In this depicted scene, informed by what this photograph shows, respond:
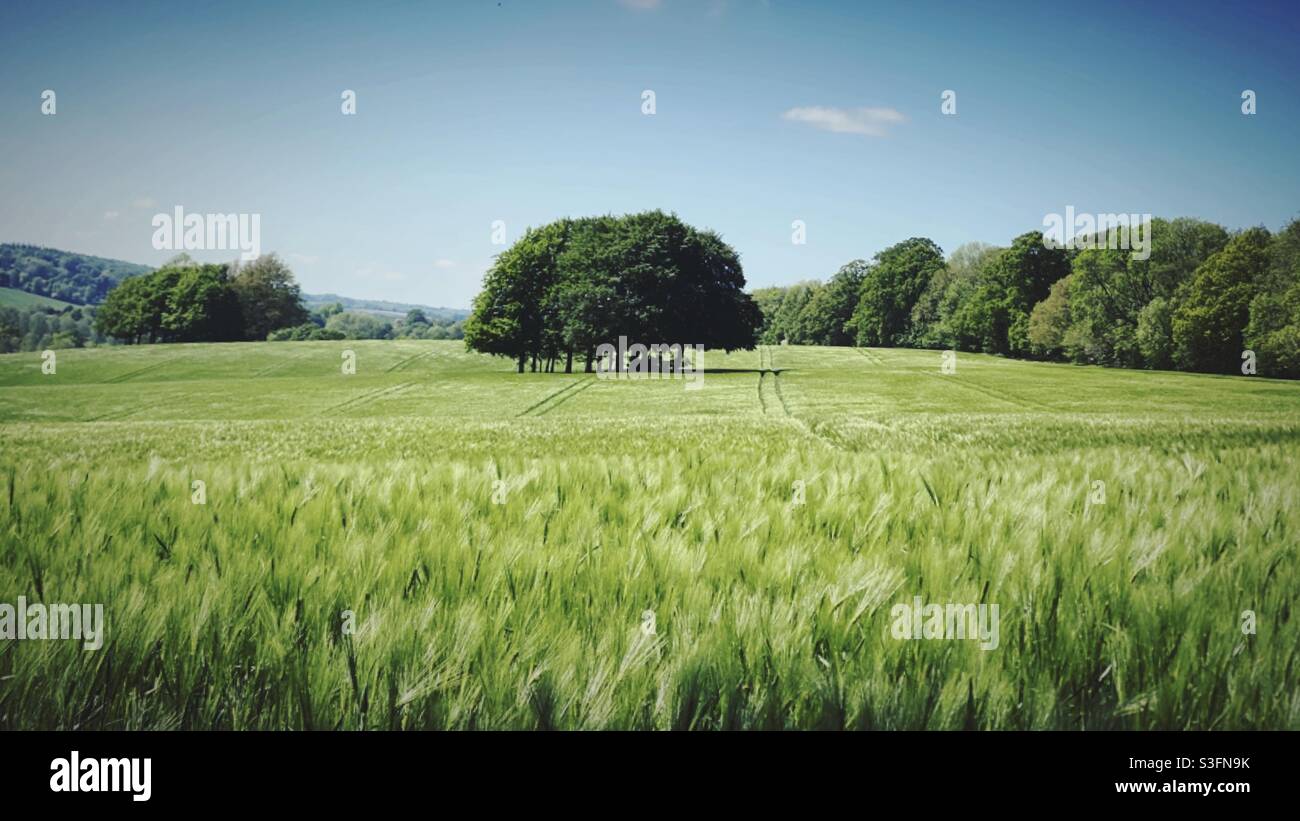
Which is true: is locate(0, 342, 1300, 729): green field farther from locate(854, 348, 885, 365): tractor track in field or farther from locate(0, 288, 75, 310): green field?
locate(0, 288, 75, 310): green field

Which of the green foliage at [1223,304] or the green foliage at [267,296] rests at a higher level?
the green foliage at [267,296]

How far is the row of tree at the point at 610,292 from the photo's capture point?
1831 inches

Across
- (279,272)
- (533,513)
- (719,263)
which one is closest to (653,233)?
(719,263)

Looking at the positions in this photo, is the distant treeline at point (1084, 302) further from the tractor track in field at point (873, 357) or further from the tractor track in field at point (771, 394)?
the tractor track in field at point (771, 394)

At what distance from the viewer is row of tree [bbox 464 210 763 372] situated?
46.5 meters

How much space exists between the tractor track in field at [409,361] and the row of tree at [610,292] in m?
8.09

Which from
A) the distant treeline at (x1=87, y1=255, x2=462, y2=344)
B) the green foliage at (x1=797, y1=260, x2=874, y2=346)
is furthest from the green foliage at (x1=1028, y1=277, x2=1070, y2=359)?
the distant treeline at (x1=87, y1=255, x2=462, y2=344)

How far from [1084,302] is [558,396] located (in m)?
46.9

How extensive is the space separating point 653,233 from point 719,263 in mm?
6786

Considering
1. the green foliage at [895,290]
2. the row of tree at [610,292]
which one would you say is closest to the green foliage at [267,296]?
the row of tree at [610,292]

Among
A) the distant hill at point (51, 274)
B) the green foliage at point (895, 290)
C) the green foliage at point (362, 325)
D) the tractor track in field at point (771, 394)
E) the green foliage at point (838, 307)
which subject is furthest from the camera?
the green foliage at point (362, 325)

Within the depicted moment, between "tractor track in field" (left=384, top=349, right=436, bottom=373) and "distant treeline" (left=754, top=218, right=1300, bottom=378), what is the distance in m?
33.8
